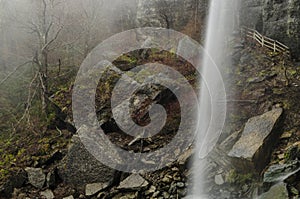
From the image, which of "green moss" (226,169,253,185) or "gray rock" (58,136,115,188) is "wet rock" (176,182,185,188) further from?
"gray rock" (58,136,115,188)

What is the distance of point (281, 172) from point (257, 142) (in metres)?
0.88

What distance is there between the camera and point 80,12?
1680 cm

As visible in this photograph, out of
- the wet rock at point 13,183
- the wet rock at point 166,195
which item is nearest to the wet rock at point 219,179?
the wet rock at point 166,195

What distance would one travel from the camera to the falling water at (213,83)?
26.1ft

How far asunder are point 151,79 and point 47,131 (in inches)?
151

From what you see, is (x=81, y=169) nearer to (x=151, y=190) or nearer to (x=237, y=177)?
(x=151, y=190)

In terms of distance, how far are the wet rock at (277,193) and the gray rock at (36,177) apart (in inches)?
219

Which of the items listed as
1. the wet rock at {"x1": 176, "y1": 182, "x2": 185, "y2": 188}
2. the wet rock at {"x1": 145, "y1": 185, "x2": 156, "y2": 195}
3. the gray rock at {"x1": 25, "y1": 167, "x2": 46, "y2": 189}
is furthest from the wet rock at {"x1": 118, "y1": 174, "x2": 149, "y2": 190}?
the gray rock at {"x1": 25, "y1": 167, "x2": 46, "y2": 189}

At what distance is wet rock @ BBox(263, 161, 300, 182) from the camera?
6.57 meters

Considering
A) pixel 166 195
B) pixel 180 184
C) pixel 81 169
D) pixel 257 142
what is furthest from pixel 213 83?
pixel 81 169

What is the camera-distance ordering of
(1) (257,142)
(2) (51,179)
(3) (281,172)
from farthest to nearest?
(2) (51,179)
(1) (257,142)
(3) (281,172)

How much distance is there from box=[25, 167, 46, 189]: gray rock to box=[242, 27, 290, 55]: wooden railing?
8.85 metres

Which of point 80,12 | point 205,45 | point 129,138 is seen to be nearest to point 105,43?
point 80,12

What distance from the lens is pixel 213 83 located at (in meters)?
10.4
